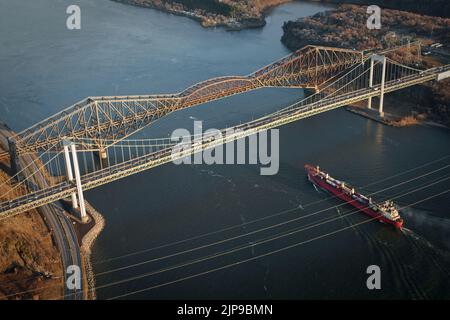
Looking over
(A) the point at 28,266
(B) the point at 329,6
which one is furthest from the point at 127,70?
(B) the point at 329,6

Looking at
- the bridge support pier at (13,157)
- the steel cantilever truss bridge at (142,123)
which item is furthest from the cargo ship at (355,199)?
the bridge support pier at (13,157)

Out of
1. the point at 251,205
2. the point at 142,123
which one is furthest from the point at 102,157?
the point at 251,205

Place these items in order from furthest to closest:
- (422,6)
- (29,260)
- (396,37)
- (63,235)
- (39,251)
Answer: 1. (422,6)
2. (396,37)
3. (63,235)
4. (39,251)
5. (29,260)

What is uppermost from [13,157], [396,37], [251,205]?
[396,37]

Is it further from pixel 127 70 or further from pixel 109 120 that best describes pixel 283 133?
pixel 127 70

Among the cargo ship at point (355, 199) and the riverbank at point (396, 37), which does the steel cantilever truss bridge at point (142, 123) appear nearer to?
the riverbank at point (396, 37)

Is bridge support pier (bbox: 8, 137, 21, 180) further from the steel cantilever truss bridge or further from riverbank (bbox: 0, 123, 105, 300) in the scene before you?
riverbank (bbox: 0, 123, 105, 300)

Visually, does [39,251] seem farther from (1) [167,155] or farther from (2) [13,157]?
(1) [167,155]
